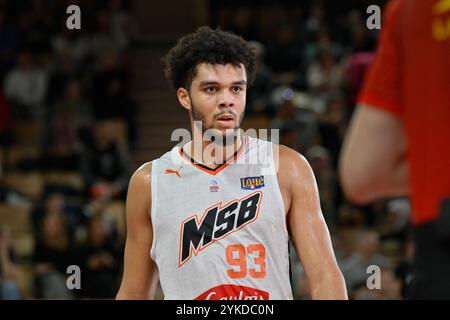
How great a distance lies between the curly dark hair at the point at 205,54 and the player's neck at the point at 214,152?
0.34 m

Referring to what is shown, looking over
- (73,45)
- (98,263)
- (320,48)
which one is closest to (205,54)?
(98,263)

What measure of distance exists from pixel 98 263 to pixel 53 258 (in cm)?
63

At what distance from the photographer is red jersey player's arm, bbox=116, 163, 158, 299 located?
4188 mm

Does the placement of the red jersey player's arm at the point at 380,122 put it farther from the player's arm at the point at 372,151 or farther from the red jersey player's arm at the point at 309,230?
the red jersey player's arm at the point at 309,230

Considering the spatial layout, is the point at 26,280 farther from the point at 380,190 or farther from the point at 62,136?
the point at 380,190

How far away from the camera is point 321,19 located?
13109 millimetres

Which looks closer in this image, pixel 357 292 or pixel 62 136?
pixel 357 292

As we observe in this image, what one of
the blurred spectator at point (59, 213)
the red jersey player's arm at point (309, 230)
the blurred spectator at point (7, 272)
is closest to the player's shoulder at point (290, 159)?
the red jersey player's arm at point (309, 230)

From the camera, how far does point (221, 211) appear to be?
4.17 metres

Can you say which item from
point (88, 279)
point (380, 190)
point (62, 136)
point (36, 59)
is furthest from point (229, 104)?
point (36, 59)

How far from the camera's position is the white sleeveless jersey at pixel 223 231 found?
3.99 meters

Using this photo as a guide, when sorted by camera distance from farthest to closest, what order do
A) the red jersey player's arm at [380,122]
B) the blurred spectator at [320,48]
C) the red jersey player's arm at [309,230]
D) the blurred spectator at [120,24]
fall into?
the blurred spectator at [120,24]
the blurred spectator at [320,48]
the red jersey player's arm at [309,230]
the red jersey player's arm at [380,122]

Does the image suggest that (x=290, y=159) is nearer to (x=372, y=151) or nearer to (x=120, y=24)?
(x=372, y=151)
